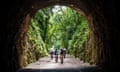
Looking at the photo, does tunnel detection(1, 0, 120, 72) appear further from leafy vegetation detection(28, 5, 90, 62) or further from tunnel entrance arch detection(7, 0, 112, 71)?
leafy vegetation detection(28, 5, 90, 62)

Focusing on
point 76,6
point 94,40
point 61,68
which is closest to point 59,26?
point 76,6

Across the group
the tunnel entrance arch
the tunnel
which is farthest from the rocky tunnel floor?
the tunnel entrance arch

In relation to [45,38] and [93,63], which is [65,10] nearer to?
[45,38]

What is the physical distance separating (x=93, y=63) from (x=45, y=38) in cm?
2927

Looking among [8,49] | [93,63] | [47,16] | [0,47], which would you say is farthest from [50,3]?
[47,16]

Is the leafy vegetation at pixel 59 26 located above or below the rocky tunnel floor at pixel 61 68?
above

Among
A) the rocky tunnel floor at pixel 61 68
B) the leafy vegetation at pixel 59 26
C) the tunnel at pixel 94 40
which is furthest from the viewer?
the leafy vegetation at pixel 59 26

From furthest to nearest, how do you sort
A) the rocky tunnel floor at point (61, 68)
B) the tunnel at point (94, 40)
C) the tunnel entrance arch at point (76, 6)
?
the rocky tunnel floor at point (61, 68) → the tunnel entrance arch at point (76, 6) → the tunnel at point (94, 40)

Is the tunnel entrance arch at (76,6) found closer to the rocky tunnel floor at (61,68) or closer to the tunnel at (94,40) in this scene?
the tunnel at (94,40)

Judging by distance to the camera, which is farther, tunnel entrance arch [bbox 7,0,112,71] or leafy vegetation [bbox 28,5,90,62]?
leafy vegetation [bbox 28,5,90,62]

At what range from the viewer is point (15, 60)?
2292cm

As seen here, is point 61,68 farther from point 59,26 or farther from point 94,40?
point 59,26

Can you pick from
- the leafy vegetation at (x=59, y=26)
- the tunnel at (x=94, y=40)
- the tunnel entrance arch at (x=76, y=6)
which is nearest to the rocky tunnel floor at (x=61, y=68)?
the tunnel at (x=94, y=40)

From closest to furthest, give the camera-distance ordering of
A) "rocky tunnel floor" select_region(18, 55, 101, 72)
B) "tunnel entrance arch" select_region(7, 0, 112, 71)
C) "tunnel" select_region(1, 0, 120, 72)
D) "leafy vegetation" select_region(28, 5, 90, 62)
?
1. "tunnel" select_region(1, 0, 120, 72)
2. "tunnel entrance arch" select_region(7, 0, 112, 71)
3. "rocky tunnel floor" select_region(18, 55, 101, 72)
4. "leafy vegetation" select_region(28, 5, 90, 62)
